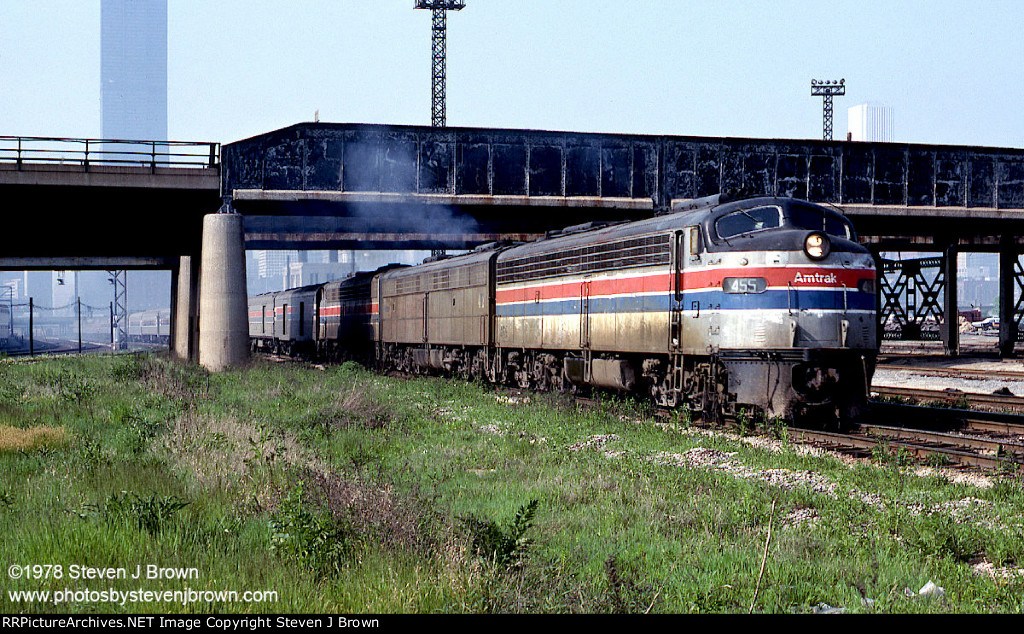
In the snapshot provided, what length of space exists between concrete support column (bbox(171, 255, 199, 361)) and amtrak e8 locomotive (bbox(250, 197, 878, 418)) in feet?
89.5

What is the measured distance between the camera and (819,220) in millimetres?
16641

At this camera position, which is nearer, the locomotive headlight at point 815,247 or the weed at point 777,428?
the weed at point 777,428

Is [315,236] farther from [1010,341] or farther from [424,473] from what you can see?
[424,473]

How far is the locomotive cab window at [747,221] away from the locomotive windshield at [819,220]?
265 millimetres

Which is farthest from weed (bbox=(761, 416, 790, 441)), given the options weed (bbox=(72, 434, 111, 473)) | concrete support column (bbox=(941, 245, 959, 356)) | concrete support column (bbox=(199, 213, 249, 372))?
concrete support column (bbox=(941, 245, 959, 356))

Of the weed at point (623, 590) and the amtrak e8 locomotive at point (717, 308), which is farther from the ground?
the amtrak e8 locomotive at point (717, 308)

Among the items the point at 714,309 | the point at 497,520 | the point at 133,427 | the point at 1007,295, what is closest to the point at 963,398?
the point at 714,309

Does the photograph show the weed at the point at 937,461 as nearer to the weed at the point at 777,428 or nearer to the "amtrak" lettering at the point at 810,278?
the weed at the point at 777,428

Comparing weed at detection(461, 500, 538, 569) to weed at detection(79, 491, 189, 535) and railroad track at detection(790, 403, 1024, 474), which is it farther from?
railroad track at detection(790, 403, 1024, 474)

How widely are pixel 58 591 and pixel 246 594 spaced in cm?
135

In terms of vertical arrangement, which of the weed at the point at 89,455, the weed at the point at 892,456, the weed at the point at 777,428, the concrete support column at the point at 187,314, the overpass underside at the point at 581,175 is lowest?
the weed at the point at 89,455

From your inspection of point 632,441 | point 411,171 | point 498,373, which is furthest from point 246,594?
point 411,171

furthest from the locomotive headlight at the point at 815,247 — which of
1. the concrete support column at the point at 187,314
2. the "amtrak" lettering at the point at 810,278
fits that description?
the concrete support column at the point at 187,314

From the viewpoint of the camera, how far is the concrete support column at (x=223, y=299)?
115 feet
